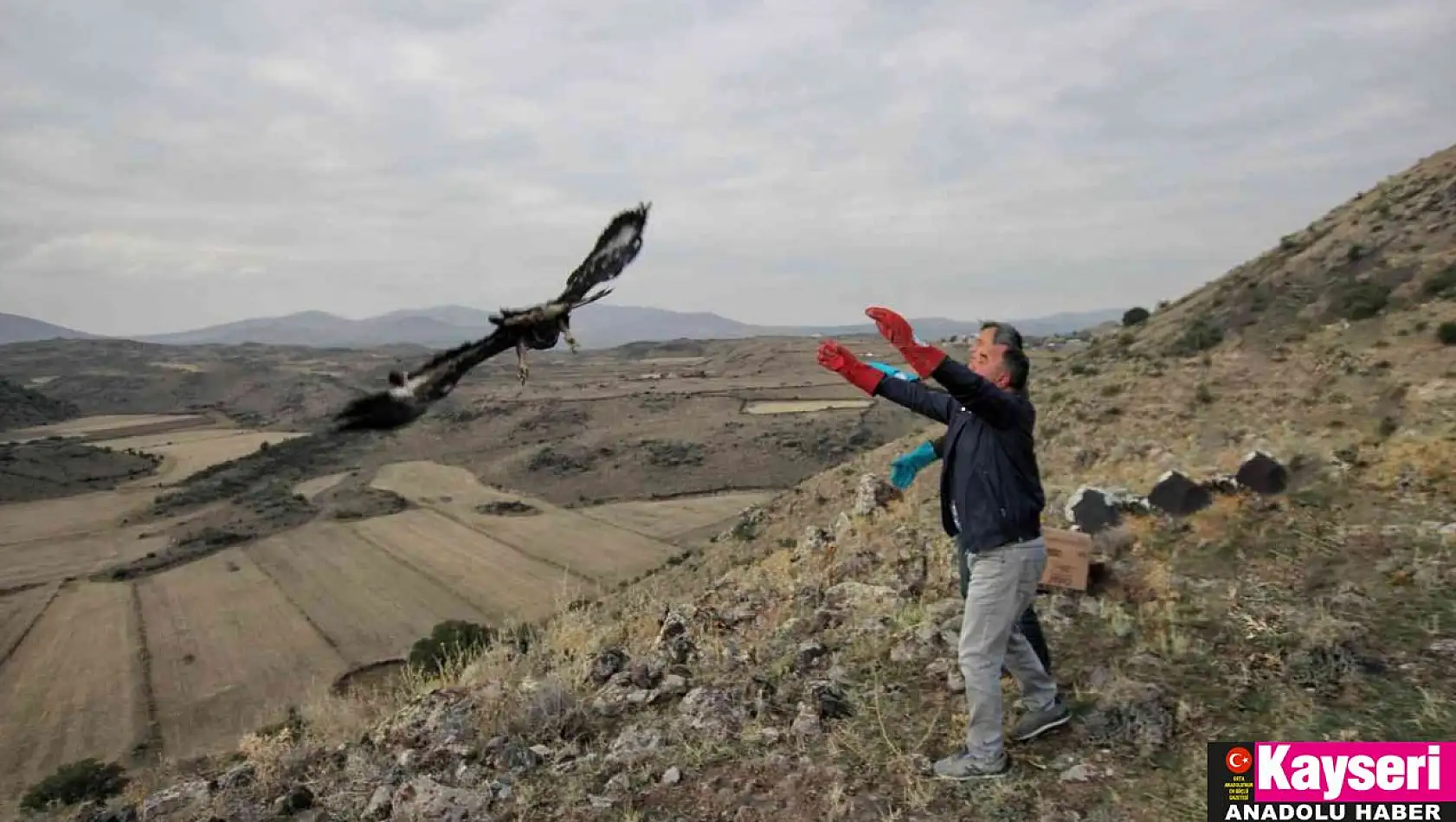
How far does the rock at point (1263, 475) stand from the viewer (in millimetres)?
9336

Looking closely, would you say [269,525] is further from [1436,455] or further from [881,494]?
[1436,455]

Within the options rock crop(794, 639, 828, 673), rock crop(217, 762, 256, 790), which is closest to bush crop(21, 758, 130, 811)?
rock crop(217, 762, 256, 790)

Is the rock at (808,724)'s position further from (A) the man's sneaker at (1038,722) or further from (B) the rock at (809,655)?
(A) the man's sneaker at (1038,722)

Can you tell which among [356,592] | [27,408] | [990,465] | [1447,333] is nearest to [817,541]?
[990,465]

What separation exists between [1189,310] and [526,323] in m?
24.4

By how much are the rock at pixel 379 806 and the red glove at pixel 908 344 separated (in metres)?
4.63

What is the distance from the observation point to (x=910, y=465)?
558 cm

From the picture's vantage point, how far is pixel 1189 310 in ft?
78.9

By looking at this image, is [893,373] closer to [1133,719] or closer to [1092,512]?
[1133,719]

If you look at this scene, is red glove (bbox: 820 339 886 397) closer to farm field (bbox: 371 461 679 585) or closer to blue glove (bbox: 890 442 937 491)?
blue glove (bbox: 890 442 937 491)

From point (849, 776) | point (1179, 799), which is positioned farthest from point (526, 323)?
point (1179, 799)

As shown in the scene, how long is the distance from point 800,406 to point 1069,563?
59195 mm

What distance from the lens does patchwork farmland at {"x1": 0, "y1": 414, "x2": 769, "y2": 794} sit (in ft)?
68.2

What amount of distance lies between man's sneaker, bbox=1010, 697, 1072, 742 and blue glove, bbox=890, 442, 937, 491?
166 centimetres
